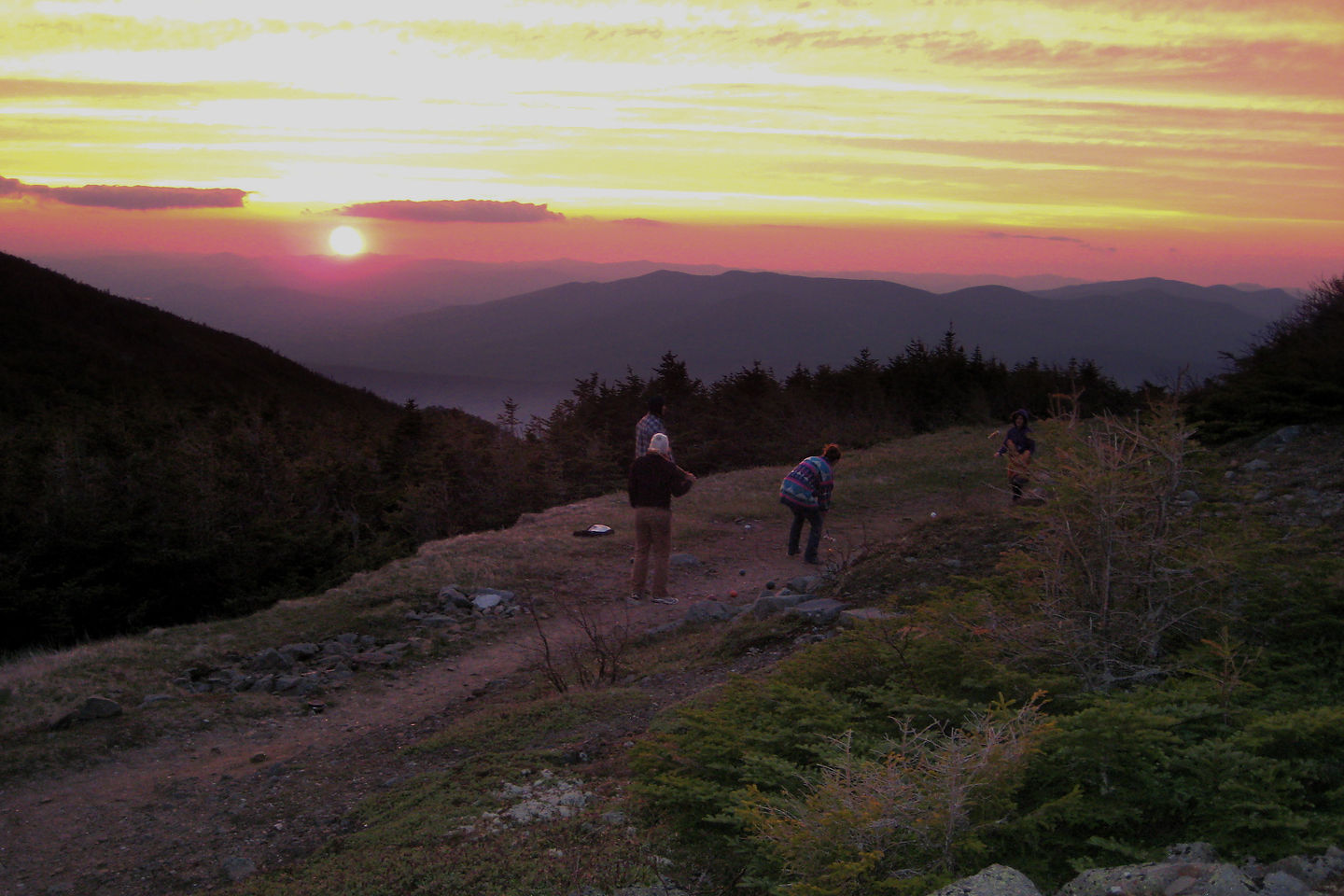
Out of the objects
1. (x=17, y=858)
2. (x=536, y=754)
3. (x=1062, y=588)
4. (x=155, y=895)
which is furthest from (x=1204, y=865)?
(x=17, y=858)

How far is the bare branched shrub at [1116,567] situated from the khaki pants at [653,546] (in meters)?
5.20

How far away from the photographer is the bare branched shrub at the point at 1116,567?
14.9 ft

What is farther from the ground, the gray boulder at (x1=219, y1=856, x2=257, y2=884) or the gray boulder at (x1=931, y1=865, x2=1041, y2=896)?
the gray boulder at (x1=931, y1=865, x2=1041, y2=896)

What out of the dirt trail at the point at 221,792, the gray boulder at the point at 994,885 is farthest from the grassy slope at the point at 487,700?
the gray boulder at the point at 994,885

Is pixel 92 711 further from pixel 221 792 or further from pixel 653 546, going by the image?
pixel 653 546

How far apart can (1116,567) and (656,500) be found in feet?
17.9

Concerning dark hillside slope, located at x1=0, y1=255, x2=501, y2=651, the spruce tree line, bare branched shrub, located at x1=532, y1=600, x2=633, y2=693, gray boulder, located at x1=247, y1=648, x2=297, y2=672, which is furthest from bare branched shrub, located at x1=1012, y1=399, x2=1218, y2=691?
the spruce tree line

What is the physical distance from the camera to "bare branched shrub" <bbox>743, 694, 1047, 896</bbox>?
3.09 m

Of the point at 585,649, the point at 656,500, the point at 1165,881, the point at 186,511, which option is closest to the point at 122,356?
the point at 186,511

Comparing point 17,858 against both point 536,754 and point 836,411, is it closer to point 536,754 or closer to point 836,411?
point 536,754

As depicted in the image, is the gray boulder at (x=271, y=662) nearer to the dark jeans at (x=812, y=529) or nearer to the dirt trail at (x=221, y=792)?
the dirt trail at (x=221, y=792)

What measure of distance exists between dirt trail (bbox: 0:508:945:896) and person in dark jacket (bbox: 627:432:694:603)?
205 cm

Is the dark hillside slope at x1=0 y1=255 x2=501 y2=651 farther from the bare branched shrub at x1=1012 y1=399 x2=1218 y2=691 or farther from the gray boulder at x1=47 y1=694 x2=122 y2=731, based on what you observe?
the bare branched shrub at x1=1012 y1=399 x2=1218 y2=691

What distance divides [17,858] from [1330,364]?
15.6 m
